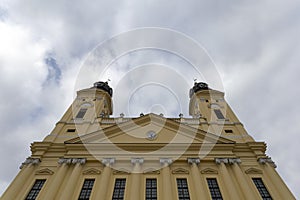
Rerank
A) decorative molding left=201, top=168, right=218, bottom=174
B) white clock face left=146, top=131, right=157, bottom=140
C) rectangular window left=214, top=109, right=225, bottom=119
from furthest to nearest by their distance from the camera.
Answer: rectangular window left=214, top=109, right=225, bottom=119 < white clock face left=146, top=131, right=157, bottom=140 < decorative molding left=201, top=168, right=218, bottom=174

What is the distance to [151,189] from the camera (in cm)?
1684

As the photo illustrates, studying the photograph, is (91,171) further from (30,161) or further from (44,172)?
(30,161)

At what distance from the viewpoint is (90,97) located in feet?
96.1

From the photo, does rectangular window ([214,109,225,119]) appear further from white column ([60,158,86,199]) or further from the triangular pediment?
white column ([60,158,86,199])

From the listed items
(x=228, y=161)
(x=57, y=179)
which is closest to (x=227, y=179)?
(x=228, y=161)

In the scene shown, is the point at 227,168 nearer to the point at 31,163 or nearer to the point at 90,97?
the point at 31,163

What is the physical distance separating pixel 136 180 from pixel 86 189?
13.6 ft

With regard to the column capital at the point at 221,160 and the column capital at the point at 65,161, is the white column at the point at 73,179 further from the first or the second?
the column capital at the point at 221,160

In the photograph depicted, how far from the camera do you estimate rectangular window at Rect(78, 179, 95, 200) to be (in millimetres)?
16163

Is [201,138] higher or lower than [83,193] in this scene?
higher

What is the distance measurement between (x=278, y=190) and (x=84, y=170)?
52.9 feet

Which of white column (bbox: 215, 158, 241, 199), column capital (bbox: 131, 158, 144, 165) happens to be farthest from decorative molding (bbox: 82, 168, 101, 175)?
white column (bbox: 215, 158, 241, 199)

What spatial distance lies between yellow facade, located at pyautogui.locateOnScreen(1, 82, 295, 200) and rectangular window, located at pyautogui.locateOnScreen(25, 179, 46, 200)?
0.26ft

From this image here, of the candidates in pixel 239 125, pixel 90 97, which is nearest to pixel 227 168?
pixel 239 125
